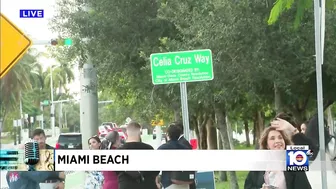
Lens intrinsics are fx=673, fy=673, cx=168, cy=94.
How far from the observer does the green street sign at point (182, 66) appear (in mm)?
4688

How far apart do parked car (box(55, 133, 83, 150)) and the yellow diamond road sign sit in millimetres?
610

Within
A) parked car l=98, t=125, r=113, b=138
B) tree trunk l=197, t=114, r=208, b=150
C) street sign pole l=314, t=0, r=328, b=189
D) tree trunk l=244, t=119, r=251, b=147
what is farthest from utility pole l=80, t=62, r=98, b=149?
street sign pole l=314, t=0, r=328, b=189

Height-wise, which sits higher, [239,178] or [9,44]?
[9,44]

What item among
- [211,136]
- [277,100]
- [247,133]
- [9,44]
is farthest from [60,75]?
[277,100]

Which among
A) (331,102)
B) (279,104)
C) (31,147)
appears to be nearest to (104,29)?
(31,147)

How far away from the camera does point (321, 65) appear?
15.2 feet

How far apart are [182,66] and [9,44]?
1215 millimetres

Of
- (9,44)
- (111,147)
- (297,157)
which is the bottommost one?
(297,157)

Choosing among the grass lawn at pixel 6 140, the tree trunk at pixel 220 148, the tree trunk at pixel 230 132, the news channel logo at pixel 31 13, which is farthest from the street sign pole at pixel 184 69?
the grass lawn at pixel 6 140

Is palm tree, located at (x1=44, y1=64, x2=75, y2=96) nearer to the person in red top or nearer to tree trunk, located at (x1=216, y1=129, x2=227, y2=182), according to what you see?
the person in red top

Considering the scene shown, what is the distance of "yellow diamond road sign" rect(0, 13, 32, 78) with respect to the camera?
15.3ft

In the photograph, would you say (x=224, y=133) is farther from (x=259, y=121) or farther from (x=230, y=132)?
(x=259, y=121)

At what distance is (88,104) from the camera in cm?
475

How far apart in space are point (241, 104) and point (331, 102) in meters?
0.63
